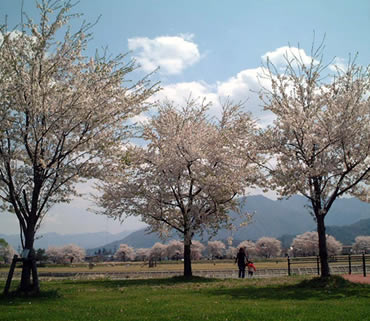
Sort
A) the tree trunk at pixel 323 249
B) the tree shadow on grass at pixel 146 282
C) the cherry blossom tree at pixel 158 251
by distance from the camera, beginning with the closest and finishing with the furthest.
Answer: the tree trunk at pixel 323 249
the tree shadow on grass at pixel 146 282
the cherry blossom tree at pixel 158 251

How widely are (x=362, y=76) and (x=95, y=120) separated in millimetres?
12194

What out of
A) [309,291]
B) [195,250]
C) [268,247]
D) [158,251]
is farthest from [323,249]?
[268,247]

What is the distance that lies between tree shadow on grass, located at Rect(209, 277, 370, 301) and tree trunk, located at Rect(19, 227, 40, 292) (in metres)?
6.49

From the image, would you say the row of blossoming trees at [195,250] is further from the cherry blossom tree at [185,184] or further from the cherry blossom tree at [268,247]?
the cherry blossom tree at [185,184]

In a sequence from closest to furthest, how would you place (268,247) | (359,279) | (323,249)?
1. (323,249)
2. (359,279)
3. (268,247)

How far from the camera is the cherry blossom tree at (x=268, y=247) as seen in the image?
378ft

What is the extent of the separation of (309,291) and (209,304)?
15.5ft

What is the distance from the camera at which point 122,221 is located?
22453mm

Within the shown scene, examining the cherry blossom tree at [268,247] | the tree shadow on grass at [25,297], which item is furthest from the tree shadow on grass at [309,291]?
the cherry blossom tree at [268,247]

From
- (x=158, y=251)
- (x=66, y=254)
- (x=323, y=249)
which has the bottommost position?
(x=66, y=254)

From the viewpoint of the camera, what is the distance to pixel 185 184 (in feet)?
74.3

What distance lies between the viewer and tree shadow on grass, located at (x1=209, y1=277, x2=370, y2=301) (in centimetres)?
1177

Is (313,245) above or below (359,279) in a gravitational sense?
below

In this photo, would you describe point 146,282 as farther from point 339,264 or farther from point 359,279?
point 339,264
